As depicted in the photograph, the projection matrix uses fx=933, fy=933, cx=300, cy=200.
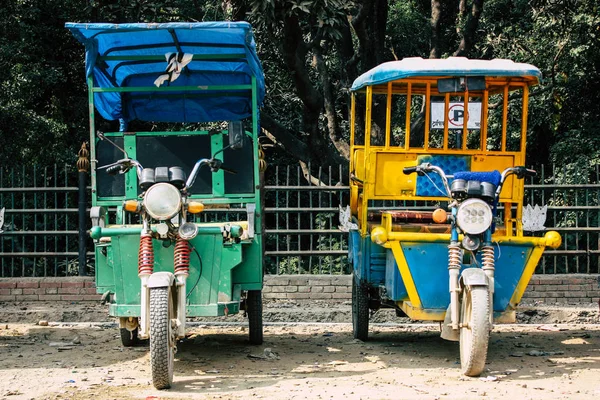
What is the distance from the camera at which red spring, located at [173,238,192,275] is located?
6902 mm

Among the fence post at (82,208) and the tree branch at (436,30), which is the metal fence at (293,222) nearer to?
the fence post at (82,208)

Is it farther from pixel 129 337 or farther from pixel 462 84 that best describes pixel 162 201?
pixel 462 84

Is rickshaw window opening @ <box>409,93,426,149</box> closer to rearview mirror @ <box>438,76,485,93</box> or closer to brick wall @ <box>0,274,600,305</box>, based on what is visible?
brick wall @ <box>0,274,600,305</box>

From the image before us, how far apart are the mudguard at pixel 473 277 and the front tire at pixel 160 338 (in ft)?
7.01

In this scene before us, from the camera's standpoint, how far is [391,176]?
8391mm

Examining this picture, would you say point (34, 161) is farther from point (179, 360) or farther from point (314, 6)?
point (179, 360)

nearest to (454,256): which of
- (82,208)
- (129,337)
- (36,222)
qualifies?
(129,337)

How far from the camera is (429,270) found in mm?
7328

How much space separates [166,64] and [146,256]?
2.97 m

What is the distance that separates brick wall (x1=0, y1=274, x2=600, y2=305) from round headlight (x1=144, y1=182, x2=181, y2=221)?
4791mm

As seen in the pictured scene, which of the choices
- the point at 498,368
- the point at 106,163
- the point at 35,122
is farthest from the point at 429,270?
the point at 35,122

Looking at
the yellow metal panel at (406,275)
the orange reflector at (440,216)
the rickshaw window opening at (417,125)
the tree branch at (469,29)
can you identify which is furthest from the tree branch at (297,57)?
the orange reflector at (440,216)

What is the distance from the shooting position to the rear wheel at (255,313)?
8.45 metres

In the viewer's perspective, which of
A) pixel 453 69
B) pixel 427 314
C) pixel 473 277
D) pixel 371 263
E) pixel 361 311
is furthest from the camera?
pixel 361 311
